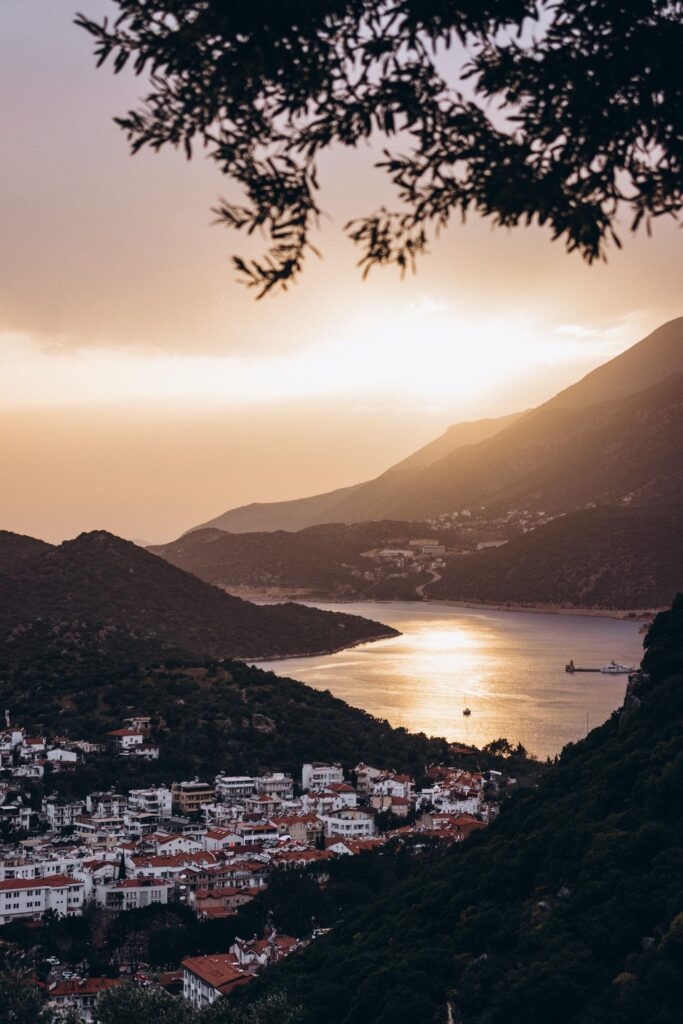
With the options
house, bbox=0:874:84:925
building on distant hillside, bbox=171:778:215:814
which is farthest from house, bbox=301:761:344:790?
house, bbox=0:874:84:925

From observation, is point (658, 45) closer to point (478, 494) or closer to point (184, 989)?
point (184, 989)

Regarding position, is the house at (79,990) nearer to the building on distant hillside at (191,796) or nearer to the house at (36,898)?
the house at (36,898)

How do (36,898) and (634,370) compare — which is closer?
(36,898)

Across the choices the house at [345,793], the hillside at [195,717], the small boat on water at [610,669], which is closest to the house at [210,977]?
the house at [345,793]

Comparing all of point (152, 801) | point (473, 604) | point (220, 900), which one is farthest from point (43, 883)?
point (473, 604)

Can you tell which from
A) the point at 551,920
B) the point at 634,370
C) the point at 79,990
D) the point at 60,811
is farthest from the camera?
the point at 634,370

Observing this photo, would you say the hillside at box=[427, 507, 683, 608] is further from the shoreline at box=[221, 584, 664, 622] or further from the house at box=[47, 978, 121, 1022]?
the house at box=[47, 978, 121, 1022]

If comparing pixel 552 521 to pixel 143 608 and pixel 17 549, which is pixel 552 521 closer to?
pixel 17 549

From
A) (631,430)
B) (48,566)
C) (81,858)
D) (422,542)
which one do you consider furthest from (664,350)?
(81,858)
